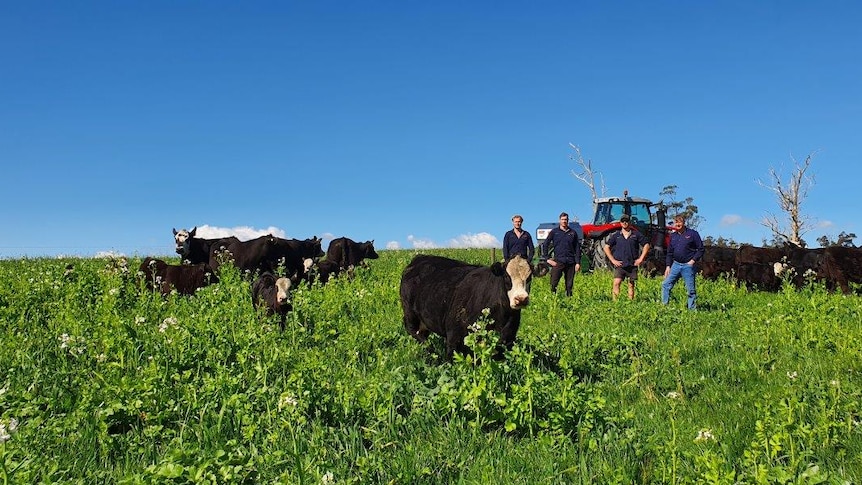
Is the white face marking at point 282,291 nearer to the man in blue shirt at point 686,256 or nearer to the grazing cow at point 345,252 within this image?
the man in blue shirt at point 686,256

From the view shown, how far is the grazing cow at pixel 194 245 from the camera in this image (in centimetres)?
2219

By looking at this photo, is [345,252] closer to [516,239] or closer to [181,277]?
[181,277]

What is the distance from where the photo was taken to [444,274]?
904 cm

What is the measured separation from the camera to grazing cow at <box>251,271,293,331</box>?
1096 centimetres

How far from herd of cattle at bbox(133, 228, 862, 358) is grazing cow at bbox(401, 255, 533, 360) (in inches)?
0.5

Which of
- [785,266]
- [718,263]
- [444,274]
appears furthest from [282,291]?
[718,263]

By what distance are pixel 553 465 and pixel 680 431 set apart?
1.67 metres

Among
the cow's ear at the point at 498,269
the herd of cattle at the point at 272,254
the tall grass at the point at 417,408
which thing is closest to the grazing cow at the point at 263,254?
the herd of cattle at the point at 272,254

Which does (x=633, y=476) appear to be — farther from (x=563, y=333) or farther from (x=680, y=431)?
(x=563, y=333)

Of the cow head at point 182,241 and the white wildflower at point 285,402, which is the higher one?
the cow head at point 182,241

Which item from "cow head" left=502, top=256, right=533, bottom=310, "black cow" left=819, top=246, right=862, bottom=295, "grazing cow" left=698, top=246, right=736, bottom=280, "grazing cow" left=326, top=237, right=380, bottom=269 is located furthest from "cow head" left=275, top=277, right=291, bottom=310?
"grazing cow" left=698, top=246, right=736, bottom=280

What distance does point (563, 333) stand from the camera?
9.52 m

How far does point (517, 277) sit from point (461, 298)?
88cm

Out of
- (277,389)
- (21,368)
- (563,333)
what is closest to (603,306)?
(563,333)
